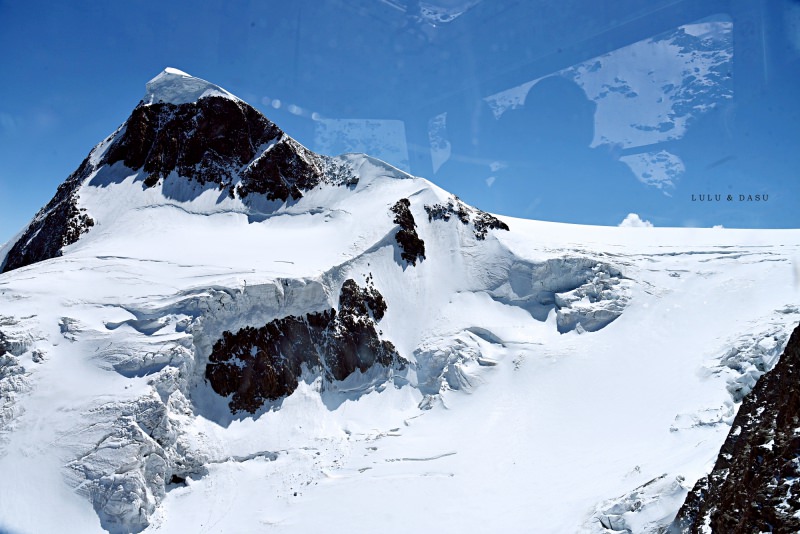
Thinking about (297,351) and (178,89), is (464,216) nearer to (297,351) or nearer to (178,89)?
(297,351)

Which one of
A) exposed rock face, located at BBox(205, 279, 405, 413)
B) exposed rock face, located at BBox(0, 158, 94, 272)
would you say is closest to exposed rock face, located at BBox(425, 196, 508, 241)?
exposed rock face, located at BBox(205, 279, 405, 413)

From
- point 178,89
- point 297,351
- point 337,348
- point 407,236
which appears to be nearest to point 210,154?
point 178,89

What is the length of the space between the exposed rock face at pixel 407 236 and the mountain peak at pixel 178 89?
1801cm

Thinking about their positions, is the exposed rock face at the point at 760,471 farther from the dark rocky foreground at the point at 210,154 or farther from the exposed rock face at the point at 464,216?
the dark rocky foreground at the point at 210,154

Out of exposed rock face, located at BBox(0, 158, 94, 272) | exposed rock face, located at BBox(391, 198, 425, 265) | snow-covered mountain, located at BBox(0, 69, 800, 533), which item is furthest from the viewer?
exposed rock face, located at BBox(391, 198, 425, 265)

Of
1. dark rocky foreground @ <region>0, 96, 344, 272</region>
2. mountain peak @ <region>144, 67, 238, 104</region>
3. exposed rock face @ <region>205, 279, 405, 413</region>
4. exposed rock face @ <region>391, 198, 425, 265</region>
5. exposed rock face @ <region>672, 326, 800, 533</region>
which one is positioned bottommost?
exposed rock face @ <region>672, 326, 800, 533</region>

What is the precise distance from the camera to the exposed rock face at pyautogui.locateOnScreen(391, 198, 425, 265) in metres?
36.4

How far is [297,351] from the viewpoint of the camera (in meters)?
27.5

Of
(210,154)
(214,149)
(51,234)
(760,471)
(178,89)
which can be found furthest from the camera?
(178,89)

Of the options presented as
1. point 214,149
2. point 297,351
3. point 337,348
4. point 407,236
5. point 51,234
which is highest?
point 214,149

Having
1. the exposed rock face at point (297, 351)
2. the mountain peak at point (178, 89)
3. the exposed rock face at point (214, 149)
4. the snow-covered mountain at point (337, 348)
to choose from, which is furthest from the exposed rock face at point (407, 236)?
the mountain peak at point (178, 89)

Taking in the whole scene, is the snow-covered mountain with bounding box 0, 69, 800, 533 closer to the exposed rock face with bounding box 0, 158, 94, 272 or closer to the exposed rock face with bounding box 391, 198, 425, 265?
the exposed rock face with bounding box 391, 198, 425, 265

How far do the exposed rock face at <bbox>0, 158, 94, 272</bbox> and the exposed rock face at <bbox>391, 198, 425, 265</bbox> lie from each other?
21.1 meters

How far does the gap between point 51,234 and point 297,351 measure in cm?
2106
